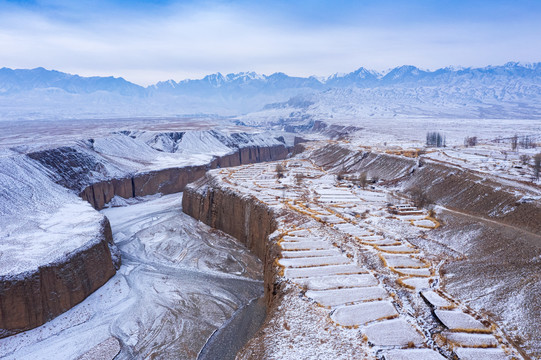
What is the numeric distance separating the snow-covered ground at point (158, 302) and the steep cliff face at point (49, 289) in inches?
23.7

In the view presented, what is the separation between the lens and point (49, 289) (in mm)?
22281

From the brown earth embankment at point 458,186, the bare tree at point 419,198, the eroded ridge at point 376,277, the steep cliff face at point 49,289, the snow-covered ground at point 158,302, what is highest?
the brown earth embankment at point 458,186

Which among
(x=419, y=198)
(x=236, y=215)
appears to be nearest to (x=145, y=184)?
(x=236, y=215)

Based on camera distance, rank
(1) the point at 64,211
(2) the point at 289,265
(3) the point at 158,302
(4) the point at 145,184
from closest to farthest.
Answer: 1. (2) the point at 289,265
2. (3) the point at 158,302
3. (1) the point at 64,211
4. (4) the point at 145,184

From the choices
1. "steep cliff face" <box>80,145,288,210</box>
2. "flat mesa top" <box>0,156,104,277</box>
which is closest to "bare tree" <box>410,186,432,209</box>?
Answer: "flat mesa top" <box>0,156,104,277</box>

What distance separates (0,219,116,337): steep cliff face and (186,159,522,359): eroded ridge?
544 inches

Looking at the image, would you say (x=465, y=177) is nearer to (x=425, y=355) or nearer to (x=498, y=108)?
(x=425, y=355)

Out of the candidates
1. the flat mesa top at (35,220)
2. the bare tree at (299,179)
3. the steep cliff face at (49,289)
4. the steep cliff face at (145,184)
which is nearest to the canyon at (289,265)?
the steep cliff face at (49,289)

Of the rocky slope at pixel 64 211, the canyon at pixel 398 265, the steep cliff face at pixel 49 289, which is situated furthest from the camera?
the rocky slope at pixel 64 211

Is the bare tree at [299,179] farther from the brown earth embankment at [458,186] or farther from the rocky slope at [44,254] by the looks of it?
the rocky slope at [44,254]

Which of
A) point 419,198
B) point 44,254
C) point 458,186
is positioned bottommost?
point 44,254

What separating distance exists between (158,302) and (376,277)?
15.1 metres

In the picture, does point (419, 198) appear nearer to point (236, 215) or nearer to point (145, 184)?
point (236, 215)

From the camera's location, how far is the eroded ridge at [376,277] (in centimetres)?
1374
